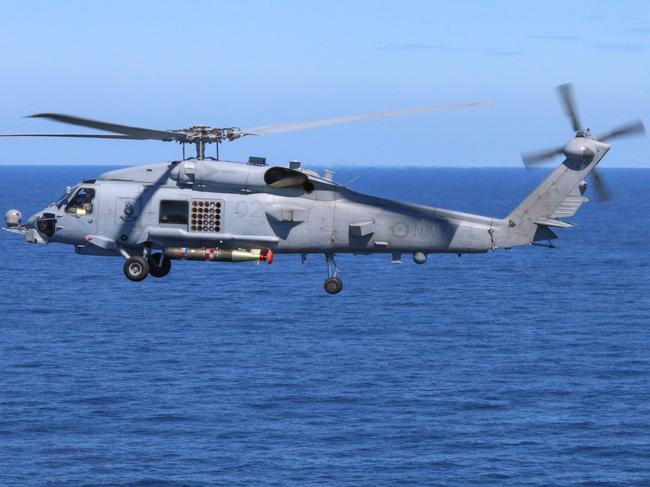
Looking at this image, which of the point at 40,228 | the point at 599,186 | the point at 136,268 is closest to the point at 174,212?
the point at 136,268

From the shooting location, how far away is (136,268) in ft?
178

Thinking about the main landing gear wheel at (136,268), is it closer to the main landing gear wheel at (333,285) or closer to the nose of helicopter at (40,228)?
the nose of helicopter at (40,228)

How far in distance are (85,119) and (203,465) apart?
5702 inches

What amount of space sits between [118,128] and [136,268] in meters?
7.68

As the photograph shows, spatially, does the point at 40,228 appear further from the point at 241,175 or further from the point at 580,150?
the point at 580,150

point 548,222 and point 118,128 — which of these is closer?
point 118,128

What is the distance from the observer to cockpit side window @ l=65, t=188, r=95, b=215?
55.7 m

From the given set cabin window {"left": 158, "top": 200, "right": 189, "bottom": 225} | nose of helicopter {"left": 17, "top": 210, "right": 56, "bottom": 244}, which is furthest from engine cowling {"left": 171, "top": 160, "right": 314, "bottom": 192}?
nose of helicopter {"left": 17, "top": 210, "right": 56, "bottom": 244}

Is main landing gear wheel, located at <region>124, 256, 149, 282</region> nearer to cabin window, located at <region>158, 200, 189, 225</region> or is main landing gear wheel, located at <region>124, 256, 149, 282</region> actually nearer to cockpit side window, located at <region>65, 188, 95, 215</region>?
cabin window, located at <region>158, 200, 189, 225</region>

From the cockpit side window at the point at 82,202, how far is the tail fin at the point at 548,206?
18.0 meters

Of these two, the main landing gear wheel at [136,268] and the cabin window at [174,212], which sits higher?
the cabin window at [174,212]

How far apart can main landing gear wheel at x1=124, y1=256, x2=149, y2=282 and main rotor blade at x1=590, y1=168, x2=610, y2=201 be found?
1926cm

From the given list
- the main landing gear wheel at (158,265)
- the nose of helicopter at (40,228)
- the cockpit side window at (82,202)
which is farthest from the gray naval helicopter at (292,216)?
the nose of helicopter at (40,228)

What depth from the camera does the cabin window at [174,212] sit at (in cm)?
5381
